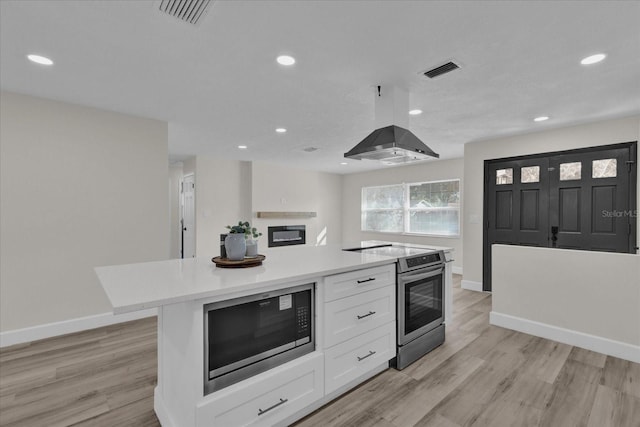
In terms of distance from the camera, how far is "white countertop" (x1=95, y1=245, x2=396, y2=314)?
128 centimetres

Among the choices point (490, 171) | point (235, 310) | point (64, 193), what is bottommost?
point (235, 310)

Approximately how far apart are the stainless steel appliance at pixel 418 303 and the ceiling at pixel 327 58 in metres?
1.53

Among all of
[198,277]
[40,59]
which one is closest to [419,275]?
[198,277]

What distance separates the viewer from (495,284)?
11.3ft

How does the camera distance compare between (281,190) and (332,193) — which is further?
(332,193)

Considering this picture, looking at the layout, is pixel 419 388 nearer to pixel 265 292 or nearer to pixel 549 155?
pixel 265 292

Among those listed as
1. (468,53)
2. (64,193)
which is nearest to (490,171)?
(468,53)

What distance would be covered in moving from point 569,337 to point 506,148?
8.95 feet

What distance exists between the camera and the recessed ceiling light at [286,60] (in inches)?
86.9

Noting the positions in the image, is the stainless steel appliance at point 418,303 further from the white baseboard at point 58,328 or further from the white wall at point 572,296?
the white baseboard at point 58,328

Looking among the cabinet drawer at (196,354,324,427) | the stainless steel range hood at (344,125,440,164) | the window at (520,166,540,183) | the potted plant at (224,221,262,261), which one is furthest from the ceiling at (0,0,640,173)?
the cabinet drawer at (196,354,324,427)

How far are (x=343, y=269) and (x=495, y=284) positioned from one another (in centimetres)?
236

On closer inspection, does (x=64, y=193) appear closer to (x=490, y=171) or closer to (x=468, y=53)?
(x=468, y=53)

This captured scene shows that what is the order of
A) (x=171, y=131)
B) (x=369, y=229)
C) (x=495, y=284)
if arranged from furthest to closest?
(x=369, y=229) → (x=171, y=131) → (x=495, y=284)
